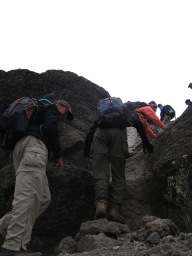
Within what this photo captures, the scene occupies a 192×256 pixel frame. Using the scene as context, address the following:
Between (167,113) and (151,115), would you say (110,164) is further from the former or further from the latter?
(167,113)

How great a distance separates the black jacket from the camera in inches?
223

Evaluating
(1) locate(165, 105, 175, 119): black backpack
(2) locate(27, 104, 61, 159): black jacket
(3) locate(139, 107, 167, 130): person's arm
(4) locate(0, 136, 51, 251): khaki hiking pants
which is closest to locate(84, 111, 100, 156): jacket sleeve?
(2) locate(27, 104, 61, 159): black jacket

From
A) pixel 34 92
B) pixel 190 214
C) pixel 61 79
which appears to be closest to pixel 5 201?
pixel 190 214

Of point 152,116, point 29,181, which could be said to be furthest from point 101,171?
point 152,116

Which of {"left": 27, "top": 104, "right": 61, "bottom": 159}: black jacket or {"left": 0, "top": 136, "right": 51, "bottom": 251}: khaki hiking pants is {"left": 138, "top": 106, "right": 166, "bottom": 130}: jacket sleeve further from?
Result: {"left": 0, "top": 136, "right": 51, "bottom": 251}: khaki hiking pants

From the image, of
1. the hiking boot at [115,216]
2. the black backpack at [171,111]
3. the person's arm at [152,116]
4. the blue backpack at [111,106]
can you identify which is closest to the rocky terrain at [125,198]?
the hiking boot at [115,216]

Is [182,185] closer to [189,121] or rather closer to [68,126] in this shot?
[189,121]

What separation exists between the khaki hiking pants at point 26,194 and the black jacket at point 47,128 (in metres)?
0.14

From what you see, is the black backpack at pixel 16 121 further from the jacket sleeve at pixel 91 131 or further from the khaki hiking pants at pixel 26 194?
the jacket sleeve at pixel 91 131

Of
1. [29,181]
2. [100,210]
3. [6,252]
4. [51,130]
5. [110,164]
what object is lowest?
[6,252]

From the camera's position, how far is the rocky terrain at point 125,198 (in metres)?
4.86

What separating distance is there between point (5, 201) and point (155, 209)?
124 inches

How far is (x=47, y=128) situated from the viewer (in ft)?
18.5

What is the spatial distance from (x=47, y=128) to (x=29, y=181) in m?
0.99
